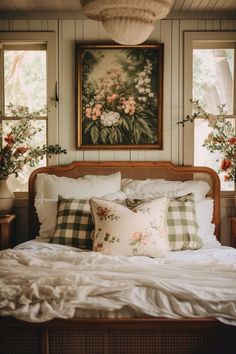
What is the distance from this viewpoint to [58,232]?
3.37 m

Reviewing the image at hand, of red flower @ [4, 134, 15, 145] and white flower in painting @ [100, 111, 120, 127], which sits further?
white flower in painting @ [100, 111, 120, 127]

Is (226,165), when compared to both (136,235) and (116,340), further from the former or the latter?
(116,340)

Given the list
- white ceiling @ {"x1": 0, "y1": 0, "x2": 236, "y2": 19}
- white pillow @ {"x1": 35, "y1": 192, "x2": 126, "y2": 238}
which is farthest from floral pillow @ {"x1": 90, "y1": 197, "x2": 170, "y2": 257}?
white ceiling @ {"x1": 0, "y1": 0, "x2": 236, "y2": 19}

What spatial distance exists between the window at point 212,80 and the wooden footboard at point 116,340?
2.26 metres

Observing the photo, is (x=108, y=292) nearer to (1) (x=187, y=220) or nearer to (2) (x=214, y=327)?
(2) (x=214, y=327)

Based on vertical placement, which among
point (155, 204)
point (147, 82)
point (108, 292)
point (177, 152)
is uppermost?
point (147, 82)

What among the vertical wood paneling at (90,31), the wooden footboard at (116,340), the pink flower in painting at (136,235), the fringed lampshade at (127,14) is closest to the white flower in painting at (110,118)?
the vertical wood paneling at (90,31)

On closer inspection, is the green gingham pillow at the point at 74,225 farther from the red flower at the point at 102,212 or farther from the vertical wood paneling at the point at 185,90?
the vertical wood paneling at the point at 185,90

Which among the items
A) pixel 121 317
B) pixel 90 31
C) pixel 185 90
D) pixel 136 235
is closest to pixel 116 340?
pixel 121 317

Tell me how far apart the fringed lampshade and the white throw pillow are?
5.34 ft

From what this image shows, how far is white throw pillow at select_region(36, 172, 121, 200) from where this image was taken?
379 centimetres

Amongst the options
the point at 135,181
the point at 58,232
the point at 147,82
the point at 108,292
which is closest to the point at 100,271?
the point at 108,292

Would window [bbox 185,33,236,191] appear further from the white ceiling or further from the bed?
the bed

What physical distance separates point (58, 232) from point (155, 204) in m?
0.76
